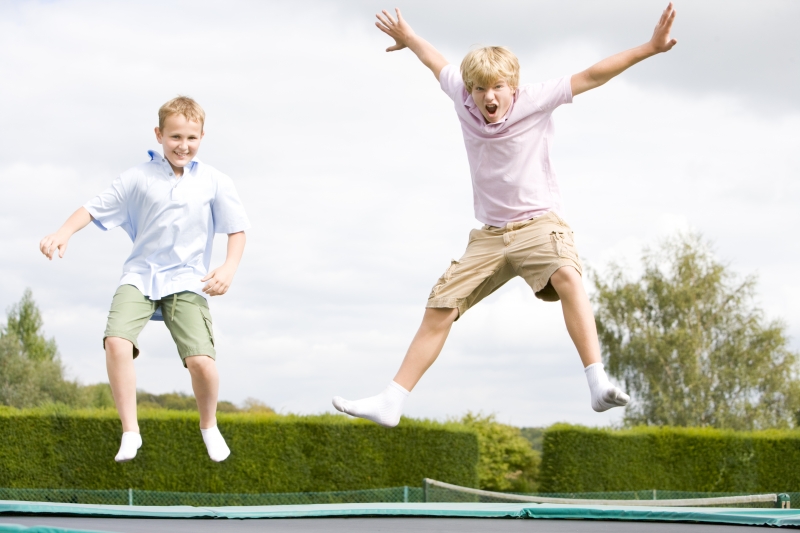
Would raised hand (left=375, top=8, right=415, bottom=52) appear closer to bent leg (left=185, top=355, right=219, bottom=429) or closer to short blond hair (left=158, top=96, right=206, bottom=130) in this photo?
short blond hair (left=158, top=96, right=206, bottom=130)

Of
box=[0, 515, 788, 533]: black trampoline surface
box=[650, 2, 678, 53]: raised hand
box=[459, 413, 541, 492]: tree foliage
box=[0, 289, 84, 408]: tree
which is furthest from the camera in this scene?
box=[0, 289, 84, 408]: tree

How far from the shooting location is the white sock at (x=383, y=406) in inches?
122

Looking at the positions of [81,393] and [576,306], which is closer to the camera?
[576,306]

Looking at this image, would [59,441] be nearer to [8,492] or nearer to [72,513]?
[8,492]

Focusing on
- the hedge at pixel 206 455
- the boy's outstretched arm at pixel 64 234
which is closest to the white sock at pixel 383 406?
the boy's outstretched arm at pixel 64 234

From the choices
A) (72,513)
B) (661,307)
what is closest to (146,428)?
(72,513)

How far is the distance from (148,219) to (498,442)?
41.1ft

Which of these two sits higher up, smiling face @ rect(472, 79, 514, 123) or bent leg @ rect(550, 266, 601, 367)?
smiling face @ rect(472, 79, 514, 123)

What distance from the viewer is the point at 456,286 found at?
3.15 metres

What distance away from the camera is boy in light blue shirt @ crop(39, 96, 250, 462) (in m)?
3.25

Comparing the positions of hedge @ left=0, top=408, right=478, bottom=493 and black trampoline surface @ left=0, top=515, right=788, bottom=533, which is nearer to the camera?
black trampoline surface @ left=0, top=515, right=788, bottom=533

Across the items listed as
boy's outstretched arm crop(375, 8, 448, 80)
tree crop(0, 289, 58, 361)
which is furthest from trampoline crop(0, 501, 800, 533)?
tree crop(0, 289, 58, 361)

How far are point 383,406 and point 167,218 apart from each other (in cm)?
111

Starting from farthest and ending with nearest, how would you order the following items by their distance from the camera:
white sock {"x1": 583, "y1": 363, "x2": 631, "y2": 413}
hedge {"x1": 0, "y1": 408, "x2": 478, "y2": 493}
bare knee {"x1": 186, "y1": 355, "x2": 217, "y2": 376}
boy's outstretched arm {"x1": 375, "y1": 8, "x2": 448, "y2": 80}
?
1. hedge {"x1": 0, "y1": 408, "x2": 478, "y2": 493}
2. boy's outstretched arm {"x1": 375, "y1": 8, "x2": 448, "y2": 80}
3. bare knee {"x1": 186, "y1": 355, "x2": 217, "y2": 376}
4. white sock {"x1": 583, "y1": 363, "x2": 631, "y2": 413}
